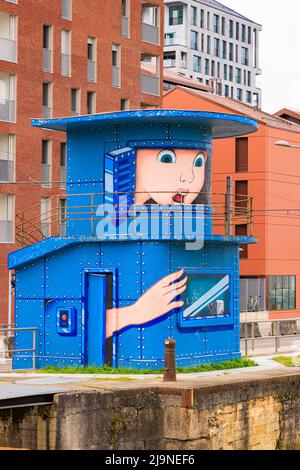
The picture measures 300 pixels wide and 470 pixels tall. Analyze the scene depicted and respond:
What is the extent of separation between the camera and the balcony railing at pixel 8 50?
53719 millimetres

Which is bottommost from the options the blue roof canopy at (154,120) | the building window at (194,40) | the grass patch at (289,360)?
the grass patch at (289,360)

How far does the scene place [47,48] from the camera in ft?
186

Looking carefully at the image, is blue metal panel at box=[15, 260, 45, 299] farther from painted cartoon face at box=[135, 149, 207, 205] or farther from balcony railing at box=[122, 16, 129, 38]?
balcony railing at box=[122, 16, 129, 38]

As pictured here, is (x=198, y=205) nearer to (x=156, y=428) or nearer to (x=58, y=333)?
(x=58, y=333)

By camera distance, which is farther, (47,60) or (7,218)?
(47,60)

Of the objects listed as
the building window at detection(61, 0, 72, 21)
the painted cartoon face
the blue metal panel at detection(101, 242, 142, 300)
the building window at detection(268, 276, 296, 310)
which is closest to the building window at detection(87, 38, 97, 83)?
the building window at detection(61, 0, 72, 21)

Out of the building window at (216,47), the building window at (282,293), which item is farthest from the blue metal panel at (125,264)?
the building window at (216,47)

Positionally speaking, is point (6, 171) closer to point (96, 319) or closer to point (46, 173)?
point (46, 173)

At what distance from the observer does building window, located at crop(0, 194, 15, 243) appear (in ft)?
173

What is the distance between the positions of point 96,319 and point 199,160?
4.37 metres

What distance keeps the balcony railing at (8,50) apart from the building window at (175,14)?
281 feet

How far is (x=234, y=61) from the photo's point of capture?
14912 cm

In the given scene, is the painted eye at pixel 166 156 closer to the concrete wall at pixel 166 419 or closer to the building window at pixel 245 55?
the concrete wall at pixel 166 419

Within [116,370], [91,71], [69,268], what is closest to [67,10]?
[91,71]
